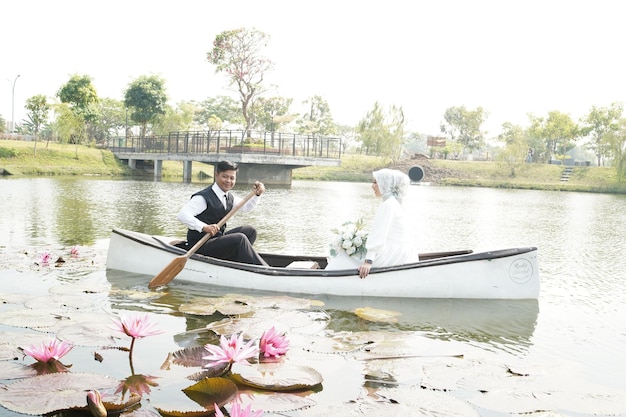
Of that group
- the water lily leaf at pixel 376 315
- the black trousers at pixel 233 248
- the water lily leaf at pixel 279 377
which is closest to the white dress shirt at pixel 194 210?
the black trousers at pixel 233 248

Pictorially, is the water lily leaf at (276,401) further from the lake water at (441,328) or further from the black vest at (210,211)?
the black vest at (210,211)

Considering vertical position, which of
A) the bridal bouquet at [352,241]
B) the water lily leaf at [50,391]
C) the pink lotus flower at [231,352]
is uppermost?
the bridal bouquet at [352,241]

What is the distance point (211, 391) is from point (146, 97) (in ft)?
140

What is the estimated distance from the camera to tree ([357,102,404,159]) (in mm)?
49875

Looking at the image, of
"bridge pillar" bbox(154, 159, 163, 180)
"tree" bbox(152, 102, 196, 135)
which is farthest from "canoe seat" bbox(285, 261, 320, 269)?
"tree" bbox(152, 102, 196, 135)

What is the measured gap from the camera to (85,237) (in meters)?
9.39

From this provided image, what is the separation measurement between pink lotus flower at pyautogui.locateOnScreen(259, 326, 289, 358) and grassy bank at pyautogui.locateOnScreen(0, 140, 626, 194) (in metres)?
27.5

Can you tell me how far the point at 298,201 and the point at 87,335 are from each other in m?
15.6

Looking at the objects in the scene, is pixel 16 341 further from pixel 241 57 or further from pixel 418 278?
pixel 241 57

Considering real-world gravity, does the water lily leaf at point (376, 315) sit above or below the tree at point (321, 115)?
below

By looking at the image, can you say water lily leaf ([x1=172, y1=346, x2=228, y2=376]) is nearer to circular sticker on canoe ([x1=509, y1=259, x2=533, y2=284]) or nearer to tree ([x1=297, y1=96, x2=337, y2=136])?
circular sticker on canoe ([x1=509, y1=259, x2=533, y2=284])

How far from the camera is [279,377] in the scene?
10.5 feet

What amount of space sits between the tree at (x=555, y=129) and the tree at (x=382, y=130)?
16028mm

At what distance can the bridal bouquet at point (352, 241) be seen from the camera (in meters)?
5.68
